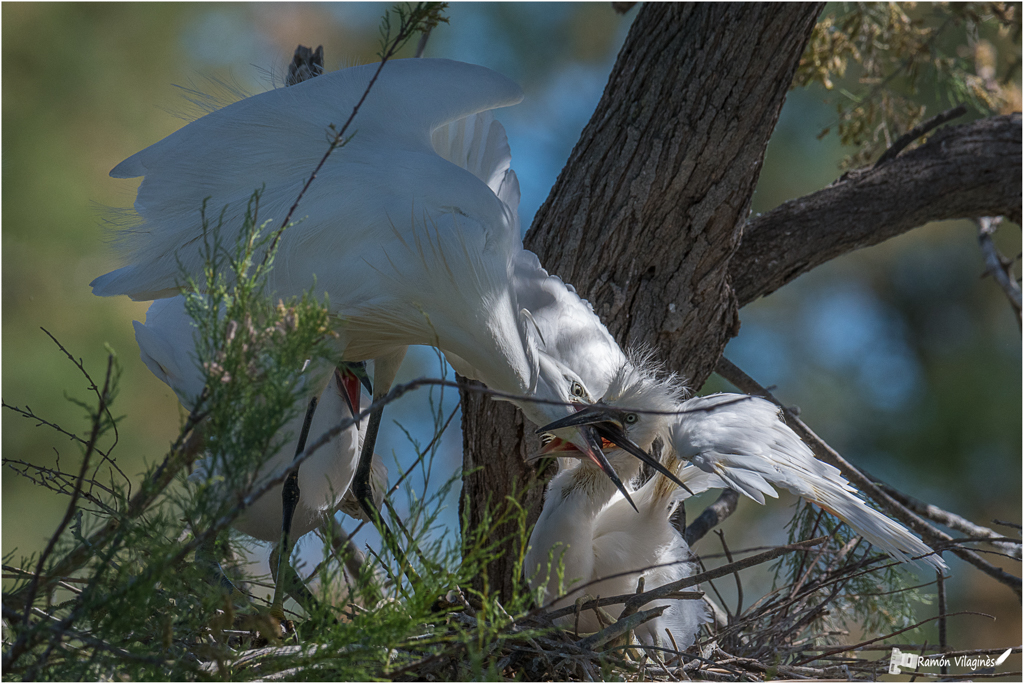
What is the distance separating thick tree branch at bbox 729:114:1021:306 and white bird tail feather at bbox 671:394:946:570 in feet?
2.45

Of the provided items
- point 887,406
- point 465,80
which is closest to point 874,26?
point 465,80

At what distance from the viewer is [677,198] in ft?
5.99

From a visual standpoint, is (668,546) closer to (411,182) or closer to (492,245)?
(492,245)

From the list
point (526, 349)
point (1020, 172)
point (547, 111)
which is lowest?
point (526, 349)

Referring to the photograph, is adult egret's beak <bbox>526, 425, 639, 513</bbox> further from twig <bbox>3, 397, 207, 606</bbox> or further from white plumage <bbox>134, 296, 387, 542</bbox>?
twig <bbox>3, 397, 207, 606</bbox>

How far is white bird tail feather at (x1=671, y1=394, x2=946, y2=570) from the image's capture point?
1274 mm

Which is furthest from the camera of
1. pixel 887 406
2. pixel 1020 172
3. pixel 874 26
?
pixel 887 406

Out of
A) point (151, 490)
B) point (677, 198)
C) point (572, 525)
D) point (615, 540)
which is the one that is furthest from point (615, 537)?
point (151, 490)

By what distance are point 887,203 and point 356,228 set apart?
1.56 meters

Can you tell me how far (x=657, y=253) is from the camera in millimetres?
1829

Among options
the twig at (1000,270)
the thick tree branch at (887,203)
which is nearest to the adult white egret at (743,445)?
the thick tree branch at (887,203)

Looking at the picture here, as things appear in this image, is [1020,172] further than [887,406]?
No

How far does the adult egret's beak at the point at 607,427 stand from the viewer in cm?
138

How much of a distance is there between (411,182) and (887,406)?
4.26 metres
